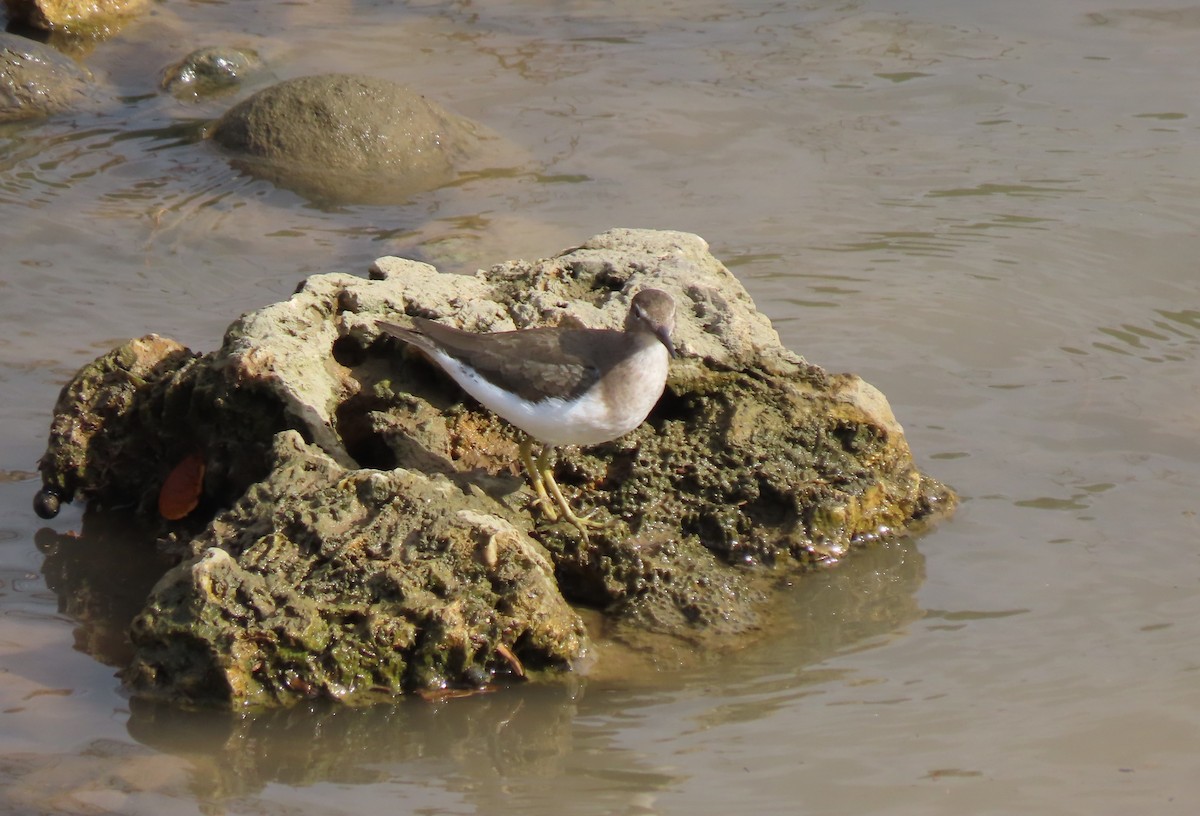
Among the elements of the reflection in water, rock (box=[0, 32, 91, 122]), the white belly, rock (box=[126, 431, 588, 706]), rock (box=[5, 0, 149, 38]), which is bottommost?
the reflection in water

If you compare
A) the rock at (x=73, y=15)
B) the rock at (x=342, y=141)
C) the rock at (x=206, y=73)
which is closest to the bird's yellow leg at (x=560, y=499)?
the rock at (x=342, y=141)

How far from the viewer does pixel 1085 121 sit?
9.91 meters

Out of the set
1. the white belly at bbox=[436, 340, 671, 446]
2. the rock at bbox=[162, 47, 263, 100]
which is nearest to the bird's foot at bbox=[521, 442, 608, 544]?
the white belly at bbox=[436, 340, 671, 446]

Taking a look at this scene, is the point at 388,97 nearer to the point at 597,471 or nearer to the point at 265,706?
the point at 597,471

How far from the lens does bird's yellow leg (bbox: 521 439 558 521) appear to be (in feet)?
17.0

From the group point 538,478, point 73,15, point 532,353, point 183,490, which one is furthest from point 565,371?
point 73,15

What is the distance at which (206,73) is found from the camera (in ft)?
36.7

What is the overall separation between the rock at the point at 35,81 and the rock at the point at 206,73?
0.68 meters

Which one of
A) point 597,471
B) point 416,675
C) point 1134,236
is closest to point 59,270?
point 597,471

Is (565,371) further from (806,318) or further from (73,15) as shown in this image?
(73,15)

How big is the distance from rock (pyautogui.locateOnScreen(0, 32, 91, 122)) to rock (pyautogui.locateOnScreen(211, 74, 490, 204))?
1571 mm

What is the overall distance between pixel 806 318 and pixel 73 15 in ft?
25.4

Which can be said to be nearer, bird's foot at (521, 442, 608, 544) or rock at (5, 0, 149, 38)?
bird's foot at (521, 442, 608, 544)

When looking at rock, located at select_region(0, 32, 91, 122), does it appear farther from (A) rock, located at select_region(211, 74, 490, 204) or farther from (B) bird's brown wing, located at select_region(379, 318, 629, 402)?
(B) bird's brown wing, located at select_region(379, 318, 629, 402)
